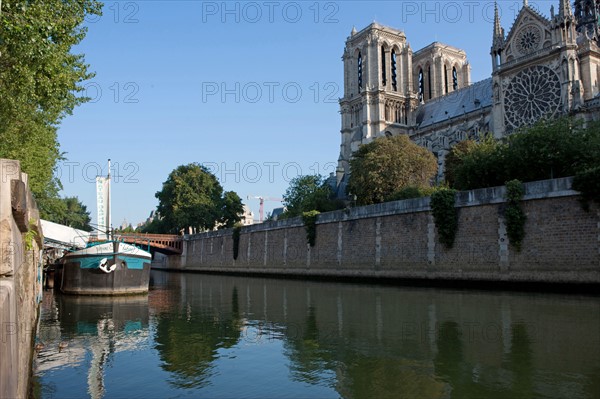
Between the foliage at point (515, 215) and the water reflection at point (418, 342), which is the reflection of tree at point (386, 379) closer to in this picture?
the water reflection at point (418, 342)

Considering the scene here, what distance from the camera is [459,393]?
26.7 feet

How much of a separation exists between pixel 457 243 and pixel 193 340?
18616mm

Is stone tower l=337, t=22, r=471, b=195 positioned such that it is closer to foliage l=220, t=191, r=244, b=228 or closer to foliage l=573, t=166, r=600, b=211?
foliage l=220, t=191, r=244, b=228

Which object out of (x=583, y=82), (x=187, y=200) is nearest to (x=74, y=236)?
(x=187, y=200)

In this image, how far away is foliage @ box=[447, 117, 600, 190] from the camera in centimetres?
2717

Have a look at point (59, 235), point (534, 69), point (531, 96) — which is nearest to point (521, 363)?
point (59, 235)

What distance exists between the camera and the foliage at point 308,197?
59.9 metres

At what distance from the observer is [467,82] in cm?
10088

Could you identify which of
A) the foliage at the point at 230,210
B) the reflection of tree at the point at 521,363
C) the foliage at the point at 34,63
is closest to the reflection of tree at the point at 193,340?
the reflection of tree at the point at 521,363

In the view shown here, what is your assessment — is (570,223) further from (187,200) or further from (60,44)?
(187,200)

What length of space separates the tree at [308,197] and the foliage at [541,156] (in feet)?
94.4

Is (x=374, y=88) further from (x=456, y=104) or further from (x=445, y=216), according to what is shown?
(x=445, y=216)

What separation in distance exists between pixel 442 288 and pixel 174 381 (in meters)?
20.3

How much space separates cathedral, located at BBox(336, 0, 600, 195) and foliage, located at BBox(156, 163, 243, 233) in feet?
62.7
